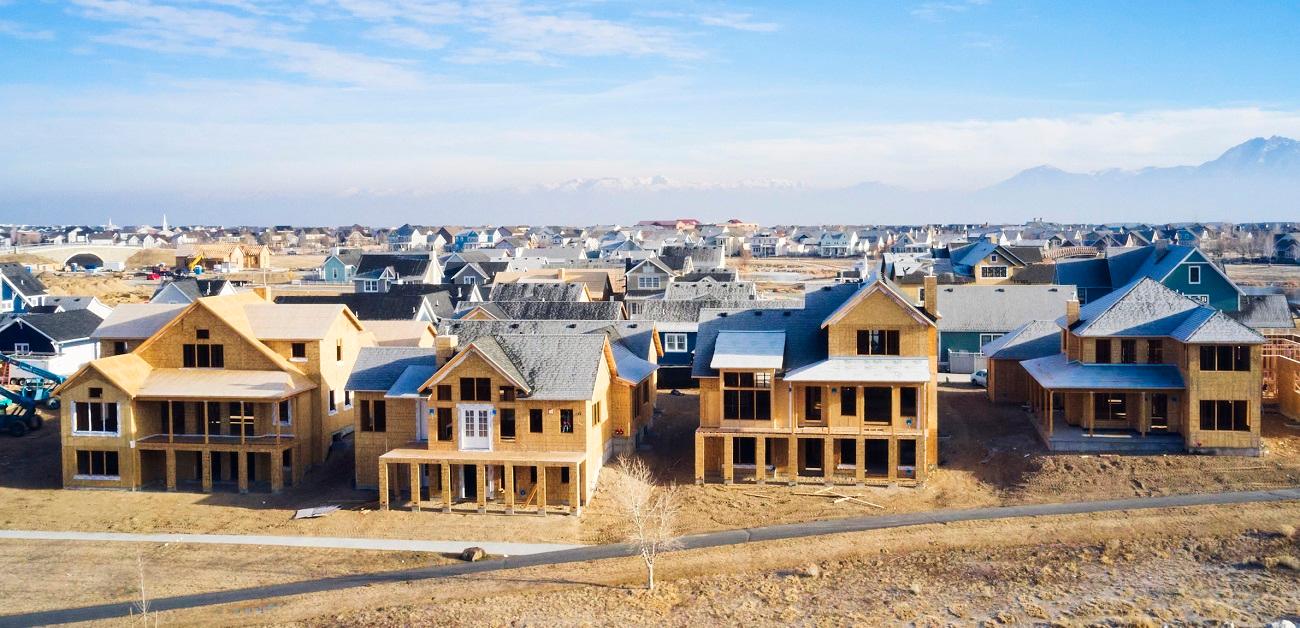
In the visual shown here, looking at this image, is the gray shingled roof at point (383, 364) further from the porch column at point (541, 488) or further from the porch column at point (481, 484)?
the porch column at point (541, 488)

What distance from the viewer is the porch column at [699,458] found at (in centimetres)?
4266

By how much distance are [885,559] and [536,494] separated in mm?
13234

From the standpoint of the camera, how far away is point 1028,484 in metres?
40.3

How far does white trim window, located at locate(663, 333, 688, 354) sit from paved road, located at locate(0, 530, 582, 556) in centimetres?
2617

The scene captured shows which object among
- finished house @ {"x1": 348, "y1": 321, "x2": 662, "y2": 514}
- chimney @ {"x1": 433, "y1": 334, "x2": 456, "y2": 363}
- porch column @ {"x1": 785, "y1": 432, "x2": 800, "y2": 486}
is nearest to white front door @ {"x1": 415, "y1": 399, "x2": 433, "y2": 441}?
finished house @ {"x1": 348, "y1": 321, "x2": 662, "y2": 514}

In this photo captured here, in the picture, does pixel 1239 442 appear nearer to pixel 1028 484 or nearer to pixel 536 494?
pixel 1028 484

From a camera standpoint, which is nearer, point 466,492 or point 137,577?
point 137,577

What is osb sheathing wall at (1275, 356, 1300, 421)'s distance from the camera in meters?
45.5

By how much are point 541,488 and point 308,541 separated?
8211mm

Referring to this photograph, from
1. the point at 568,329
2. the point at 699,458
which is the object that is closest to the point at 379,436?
the point at 699,458

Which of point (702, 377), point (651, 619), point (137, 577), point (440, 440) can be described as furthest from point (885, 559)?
point (137, 577)

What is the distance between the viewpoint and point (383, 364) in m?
44.5

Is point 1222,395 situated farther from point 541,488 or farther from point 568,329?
point 568,329

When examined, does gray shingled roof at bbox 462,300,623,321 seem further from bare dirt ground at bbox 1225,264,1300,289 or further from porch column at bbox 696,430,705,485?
bare dirt ground at bbox 1225,264,1300,289
